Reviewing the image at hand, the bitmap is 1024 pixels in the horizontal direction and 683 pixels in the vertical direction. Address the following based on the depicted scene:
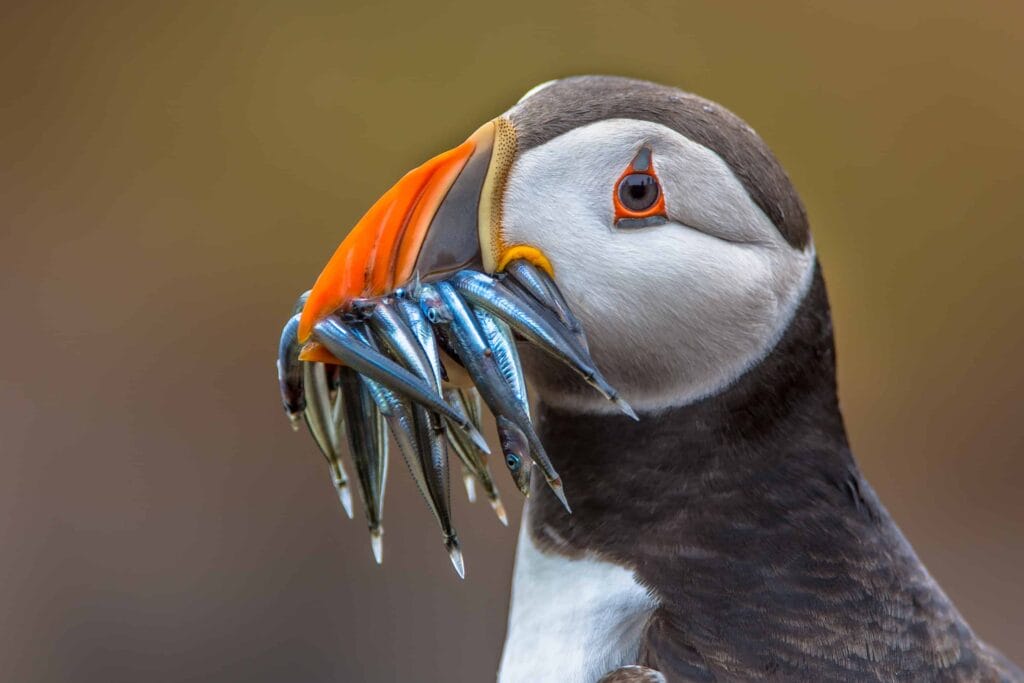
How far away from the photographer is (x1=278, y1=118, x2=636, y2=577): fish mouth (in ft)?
6.36

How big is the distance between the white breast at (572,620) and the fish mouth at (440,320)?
25 centimetres

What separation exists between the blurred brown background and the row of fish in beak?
386 centimetres

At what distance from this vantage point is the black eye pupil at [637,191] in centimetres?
207

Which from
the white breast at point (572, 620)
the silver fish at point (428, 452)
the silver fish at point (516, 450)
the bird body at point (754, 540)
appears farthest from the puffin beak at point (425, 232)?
the white breast at point (572, 620)

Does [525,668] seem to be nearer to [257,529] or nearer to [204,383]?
[257,529]

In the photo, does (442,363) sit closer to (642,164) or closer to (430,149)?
(642,164)

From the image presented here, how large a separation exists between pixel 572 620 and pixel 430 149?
421 cm

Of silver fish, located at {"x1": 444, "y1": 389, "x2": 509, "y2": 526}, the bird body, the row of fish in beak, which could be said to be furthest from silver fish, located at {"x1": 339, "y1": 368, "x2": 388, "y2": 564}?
the bird body

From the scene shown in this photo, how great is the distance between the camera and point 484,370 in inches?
77.7

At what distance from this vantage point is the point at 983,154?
22.6 ft

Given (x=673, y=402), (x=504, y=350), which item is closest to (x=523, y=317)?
(x=504, y=350)

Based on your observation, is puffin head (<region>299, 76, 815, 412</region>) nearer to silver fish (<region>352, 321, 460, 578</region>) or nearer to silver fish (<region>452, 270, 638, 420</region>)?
silver fish (<region>452, 270, 638, 420</region>)

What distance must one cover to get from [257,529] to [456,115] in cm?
239

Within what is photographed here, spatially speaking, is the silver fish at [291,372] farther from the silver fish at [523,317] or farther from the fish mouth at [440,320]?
the silver fish at [523,317]
